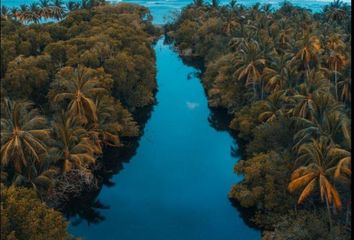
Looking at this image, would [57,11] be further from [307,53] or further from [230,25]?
[307,53]

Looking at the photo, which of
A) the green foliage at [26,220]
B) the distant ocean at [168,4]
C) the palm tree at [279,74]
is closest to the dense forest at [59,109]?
the green foliage at [26,220]

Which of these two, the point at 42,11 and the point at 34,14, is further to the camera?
the point at 42,11

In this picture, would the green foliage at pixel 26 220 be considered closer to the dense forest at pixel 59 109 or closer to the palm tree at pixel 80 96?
the dense forest at pixel 59 109

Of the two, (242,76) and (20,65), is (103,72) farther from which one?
(242,76)

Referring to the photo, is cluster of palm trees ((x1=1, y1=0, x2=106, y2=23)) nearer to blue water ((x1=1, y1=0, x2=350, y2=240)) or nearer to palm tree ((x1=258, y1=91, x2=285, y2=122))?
blue water ((x1=1, y1=0, x2=350, y2=240))

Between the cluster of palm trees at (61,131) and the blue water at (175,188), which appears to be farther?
the blue water at (175,188)

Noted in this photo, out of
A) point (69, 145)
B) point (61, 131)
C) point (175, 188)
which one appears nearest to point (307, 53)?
point (175, 188)
